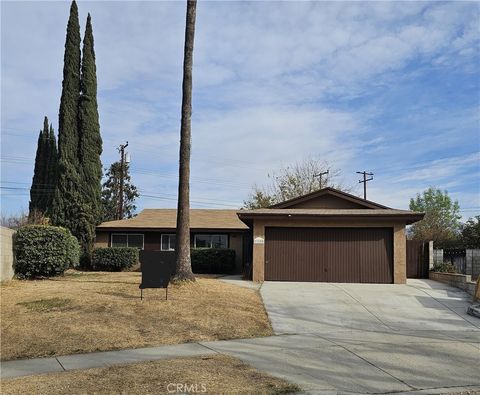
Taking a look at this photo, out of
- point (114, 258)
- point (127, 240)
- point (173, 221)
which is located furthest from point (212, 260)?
point (127, 240)

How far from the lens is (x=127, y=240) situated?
2797 cm

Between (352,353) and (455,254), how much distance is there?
1478 cm

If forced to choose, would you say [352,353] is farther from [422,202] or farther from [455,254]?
[422,202]

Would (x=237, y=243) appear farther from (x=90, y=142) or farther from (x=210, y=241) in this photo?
(x=90, y=142)

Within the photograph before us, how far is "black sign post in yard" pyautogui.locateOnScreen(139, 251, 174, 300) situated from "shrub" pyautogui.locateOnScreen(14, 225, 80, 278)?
690 cm

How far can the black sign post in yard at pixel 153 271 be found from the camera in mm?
12652

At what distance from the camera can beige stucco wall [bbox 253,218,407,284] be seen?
19297mm

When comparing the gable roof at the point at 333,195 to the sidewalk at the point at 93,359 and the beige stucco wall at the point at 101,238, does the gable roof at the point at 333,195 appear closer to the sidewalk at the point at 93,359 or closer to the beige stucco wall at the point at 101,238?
the beige stucco wall at the point at 101,238

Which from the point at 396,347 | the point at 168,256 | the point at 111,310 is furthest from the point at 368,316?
the point at 111,310

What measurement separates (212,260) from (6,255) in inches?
406

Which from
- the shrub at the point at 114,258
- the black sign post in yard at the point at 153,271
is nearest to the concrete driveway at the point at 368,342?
the black sign post in yard at the point at 153,271

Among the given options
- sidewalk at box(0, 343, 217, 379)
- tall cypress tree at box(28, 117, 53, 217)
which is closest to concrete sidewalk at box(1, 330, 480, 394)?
sidewalk at box(0, 343, 217, 379)

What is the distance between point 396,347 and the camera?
9398 mm

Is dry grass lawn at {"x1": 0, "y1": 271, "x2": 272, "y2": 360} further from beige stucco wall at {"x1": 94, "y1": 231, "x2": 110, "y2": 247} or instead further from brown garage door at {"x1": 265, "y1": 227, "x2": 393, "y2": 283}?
beige stucco wall at {"x1": 94, "y1": 231, "x2": 110, "y2": 247}
